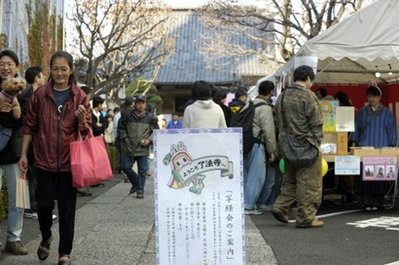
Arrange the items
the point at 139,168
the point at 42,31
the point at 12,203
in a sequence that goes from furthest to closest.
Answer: the point at 139,168
the point at 42,31
the point at 12,203

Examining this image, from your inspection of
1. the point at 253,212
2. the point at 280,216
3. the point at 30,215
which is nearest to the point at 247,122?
the point at 253,212

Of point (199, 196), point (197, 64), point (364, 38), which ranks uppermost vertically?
point (197, 64)

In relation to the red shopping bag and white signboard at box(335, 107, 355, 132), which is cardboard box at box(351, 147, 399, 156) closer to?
white signboard at box(335, 107, 355, 132)

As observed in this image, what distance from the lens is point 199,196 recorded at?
183 inches

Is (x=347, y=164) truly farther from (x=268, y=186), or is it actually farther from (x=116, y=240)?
(x=116, y=240)

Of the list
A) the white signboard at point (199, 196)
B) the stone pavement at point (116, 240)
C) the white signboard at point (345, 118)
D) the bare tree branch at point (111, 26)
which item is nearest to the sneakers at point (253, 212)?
the stone pavement at point (116, 240)

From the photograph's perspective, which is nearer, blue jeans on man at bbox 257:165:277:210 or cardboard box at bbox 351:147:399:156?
cardboard box at bbox 351:147:399:156

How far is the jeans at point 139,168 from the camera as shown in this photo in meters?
10.8

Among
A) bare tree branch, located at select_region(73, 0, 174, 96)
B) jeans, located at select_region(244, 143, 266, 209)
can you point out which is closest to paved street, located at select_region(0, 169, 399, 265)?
jeans, located at select_region(244, 143, 266, 209)

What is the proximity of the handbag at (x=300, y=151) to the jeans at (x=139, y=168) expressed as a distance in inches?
149

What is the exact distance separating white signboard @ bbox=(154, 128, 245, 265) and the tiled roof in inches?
1025

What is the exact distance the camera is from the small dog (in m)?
5.26

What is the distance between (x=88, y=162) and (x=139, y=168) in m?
5.78

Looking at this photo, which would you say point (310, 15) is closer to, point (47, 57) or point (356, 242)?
point (47, 57)
